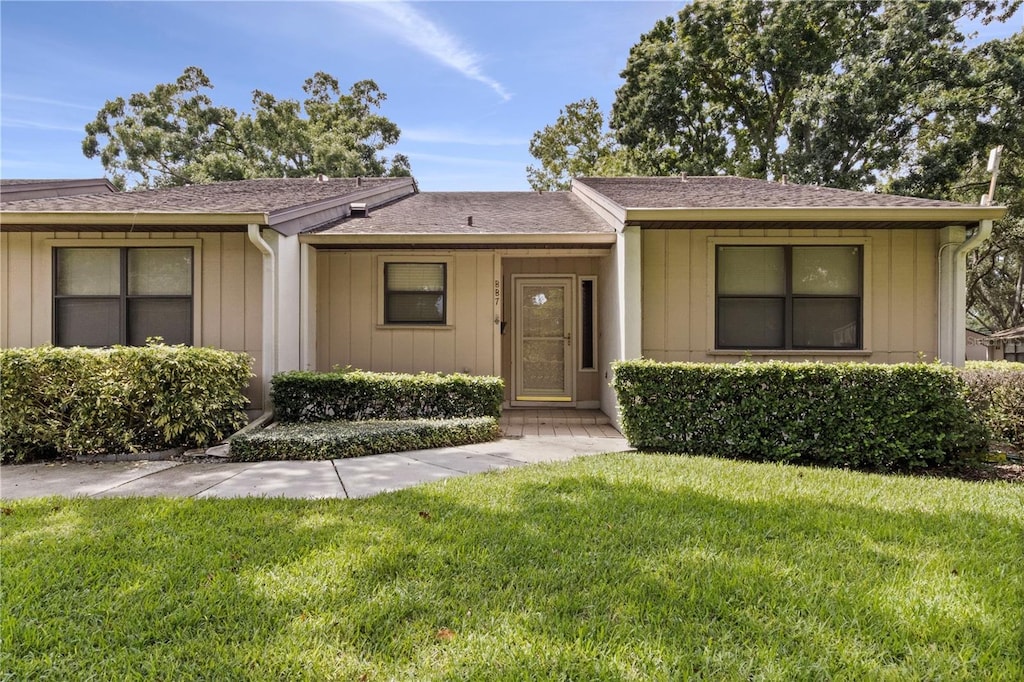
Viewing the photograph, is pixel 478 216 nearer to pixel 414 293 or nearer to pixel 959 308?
pixel 414 293

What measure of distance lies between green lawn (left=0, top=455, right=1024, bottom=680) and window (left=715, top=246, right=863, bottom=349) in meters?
3.15

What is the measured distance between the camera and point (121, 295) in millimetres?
6332

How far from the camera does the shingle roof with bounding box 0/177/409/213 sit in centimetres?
604

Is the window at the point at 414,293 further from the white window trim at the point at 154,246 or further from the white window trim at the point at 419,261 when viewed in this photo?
the white window trim at the point at 154,246

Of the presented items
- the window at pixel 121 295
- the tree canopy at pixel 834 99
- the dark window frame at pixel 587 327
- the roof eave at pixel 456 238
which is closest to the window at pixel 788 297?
the roof eave at pixel 456 238

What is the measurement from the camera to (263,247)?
5.91m

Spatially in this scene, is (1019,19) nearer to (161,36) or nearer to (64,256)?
→ (161,36)

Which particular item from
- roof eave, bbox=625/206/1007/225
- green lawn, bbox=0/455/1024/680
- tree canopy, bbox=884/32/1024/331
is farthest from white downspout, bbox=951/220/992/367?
tree canopy, bbox=884/32/1024/331

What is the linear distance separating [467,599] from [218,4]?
8.49 m

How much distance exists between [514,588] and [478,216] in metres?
6.61

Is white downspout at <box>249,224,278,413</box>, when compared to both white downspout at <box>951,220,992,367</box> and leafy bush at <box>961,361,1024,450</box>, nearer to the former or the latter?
leafy bush at <box>961,361,1024,450</box>

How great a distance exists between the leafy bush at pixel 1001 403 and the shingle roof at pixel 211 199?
317 inches

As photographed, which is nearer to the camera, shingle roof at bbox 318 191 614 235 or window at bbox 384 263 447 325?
shingle roof at bbox 318 191 614 235

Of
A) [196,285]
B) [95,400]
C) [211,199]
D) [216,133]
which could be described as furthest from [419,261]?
[216,133]
